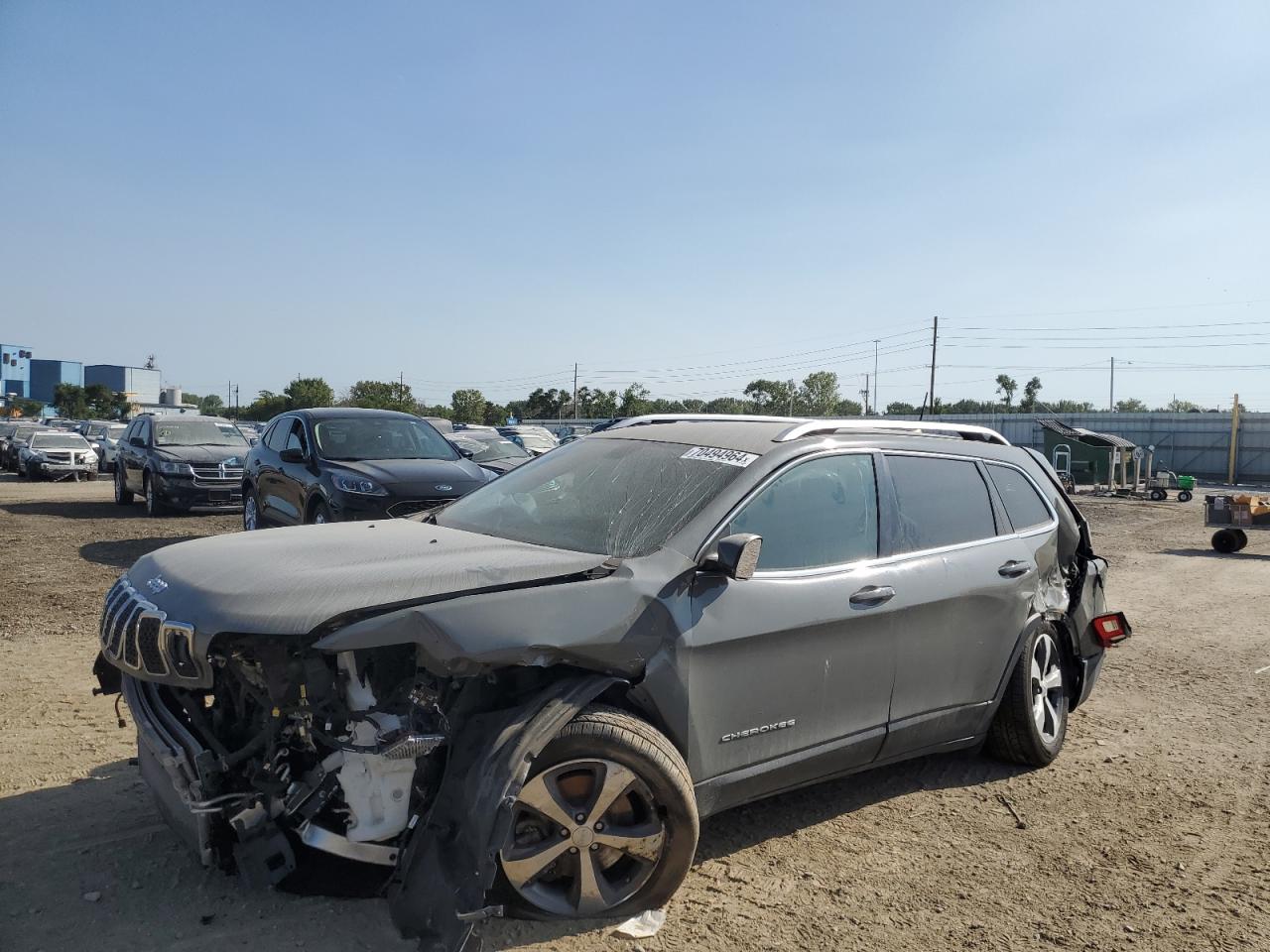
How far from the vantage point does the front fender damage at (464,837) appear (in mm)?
2732

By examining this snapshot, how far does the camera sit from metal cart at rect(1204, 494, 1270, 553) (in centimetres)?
1547

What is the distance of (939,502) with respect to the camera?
4555mm

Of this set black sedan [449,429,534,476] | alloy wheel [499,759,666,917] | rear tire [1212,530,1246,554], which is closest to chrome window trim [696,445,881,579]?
alloy wheel [499,759,666,917]

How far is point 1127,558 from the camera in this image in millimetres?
14391

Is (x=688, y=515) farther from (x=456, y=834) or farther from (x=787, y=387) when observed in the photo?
(x=787, y=387)

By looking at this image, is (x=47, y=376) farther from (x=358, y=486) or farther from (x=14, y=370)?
(x=358, y=486)

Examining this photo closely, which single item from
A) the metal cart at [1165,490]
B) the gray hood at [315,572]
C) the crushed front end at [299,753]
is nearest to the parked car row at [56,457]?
the gray hood at [315,572]

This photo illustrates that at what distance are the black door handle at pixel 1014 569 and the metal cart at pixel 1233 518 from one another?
511 inches

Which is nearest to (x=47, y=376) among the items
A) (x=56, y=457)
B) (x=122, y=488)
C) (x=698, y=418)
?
(x=56, y=457)

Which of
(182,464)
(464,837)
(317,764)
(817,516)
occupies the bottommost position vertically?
(464,837)

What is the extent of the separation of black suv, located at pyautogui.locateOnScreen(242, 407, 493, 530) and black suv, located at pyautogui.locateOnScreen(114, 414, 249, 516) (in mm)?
3524

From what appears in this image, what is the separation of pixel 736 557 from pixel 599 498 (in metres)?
0.92

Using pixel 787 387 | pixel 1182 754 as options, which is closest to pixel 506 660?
pixel 1182 754

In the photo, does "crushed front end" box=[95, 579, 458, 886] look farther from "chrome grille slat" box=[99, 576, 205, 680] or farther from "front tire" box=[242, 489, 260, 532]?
"front tire" box=[242, 489, 260, 532]
